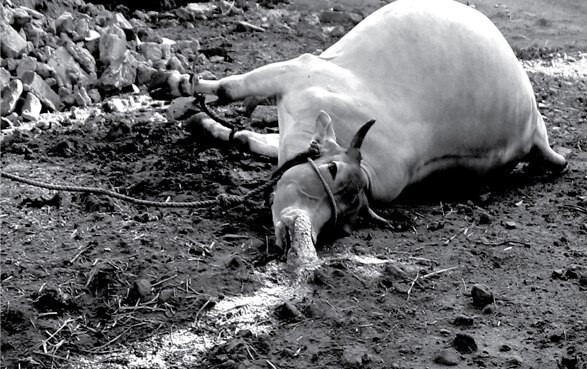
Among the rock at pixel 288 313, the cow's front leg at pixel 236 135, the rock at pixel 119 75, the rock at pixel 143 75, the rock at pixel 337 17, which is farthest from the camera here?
the rock at pixel 337 17

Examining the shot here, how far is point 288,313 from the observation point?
3854mm

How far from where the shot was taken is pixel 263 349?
3.58 m

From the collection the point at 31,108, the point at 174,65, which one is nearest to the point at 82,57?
the point at 174,65

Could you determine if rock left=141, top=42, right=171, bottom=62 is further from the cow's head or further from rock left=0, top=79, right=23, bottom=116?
the cow's head

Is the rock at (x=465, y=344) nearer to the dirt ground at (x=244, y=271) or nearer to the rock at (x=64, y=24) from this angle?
the dirt ground at (x=244, y=271)

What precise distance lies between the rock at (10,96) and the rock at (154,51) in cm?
138

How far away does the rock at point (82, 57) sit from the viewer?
6.85 m

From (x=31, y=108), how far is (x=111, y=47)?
106 cm

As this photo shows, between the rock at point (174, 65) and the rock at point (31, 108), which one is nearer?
the rock at point (31, 108)

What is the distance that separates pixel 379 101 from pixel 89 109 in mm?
2303

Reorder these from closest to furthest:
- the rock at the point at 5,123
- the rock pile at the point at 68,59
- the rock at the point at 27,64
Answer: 1. the rock at the point at 5,123
2. the rock pile at the point at 68,59
3. the rock at the point at 27,64

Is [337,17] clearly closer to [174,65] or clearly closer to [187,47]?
[187,47]

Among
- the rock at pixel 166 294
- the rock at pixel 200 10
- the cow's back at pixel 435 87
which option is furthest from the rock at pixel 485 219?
the rock at pixel 200 10

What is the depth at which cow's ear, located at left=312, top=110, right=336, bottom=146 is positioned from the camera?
15.3ft
